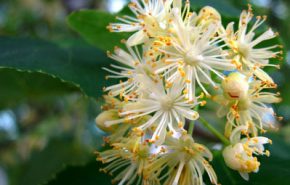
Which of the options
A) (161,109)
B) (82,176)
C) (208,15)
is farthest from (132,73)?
(82,176)

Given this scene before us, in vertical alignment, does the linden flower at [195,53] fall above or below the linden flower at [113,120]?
above

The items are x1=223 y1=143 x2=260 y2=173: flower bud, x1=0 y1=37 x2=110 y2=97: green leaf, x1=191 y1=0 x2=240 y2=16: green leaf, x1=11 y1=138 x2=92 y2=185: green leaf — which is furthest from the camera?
x1=11 y1=138 x2=92 y2=185: green leaf

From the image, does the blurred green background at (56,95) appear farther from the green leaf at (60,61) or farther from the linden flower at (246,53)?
the linden flower at (246,53)

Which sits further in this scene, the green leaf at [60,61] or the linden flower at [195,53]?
the green leaf at [60,61]

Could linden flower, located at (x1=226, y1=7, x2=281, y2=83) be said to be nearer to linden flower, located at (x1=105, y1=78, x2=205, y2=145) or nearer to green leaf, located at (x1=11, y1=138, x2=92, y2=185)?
linden flower, located at (x1=105, y1=78, x2=205, y2=145)

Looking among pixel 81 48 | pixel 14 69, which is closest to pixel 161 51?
→ pixel 14 69

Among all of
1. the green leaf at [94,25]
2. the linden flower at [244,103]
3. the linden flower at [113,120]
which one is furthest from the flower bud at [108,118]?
the green leaf at [94,25]

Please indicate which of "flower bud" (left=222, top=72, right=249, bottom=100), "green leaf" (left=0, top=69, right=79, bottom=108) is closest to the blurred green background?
"green leaf" (left=0, top=69, right=79, bottom=108)

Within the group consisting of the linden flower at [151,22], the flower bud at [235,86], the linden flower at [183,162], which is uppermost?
the linden flower at [151,22]
